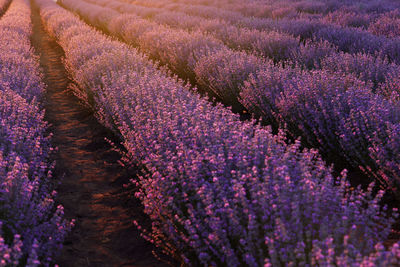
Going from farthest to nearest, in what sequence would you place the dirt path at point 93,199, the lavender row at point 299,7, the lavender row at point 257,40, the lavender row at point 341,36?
the lavender row at point 299,7 < the lavender row at point 257,40 < the lavender row at point 341,36 < the dirt path at point 93,199

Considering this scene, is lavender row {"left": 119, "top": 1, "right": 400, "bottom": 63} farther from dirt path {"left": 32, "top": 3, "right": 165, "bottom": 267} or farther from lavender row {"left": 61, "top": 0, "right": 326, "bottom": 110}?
dirt path {"left": 32, "top": 3, "right": 165, "bottom": 267}

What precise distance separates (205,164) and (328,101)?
1.77 m

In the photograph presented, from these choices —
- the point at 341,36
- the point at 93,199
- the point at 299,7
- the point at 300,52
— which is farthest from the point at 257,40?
the point at 299,7

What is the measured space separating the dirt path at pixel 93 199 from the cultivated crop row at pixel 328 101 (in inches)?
64.4

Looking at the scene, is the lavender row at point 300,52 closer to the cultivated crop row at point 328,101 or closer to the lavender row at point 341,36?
the cultivated crop row at point 328,101

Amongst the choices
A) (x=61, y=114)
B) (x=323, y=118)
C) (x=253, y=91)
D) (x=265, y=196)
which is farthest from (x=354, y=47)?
(x=265, y=196)

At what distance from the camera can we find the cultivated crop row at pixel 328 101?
9.08ft

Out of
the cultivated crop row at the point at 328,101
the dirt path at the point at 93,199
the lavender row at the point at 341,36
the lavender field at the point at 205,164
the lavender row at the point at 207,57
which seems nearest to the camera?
the lavender field at the point at 205,164

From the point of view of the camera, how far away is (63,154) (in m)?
3.99

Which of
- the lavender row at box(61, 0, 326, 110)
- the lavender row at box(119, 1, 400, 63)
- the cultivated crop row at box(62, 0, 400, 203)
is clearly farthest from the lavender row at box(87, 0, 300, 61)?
the cultivated crop row at box(62, 0, 400, 203)

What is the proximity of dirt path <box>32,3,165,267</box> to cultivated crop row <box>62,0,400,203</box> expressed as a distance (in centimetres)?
164

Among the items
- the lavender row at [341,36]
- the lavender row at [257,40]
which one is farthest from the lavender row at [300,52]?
the lavender row at [341,36]

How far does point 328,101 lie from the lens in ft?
10.9

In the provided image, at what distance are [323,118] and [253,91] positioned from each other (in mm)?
1017
